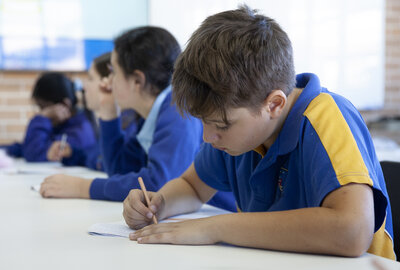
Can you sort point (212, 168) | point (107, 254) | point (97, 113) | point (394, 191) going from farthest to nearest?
point (97, 113)
point (212, 168)
point (394, 191)
point (107, 254)

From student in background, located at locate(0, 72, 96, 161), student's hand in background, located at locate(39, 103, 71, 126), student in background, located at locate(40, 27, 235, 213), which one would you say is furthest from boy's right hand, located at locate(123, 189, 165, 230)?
student's hand in background, located at locate(39, 103, 71, 126)

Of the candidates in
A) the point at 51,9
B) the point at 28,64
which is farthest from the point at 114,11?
the point at 28,64

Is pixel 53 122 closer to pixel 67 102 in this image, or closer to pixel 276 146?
pixel 67 102

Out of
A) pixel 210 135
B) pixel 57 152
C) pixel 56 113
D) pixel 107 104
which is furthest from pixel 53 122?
pixel 210 135

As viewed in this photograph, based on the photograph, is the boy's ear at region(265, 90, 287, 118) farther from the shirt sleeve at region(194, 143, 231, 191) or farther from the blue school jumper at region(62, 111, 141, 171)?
the blue school jumper at region(62, 111, 141, 171)

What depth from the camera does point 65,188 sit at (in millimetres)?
1236

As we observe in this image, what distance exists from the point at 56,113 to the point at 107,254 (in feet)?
6.60

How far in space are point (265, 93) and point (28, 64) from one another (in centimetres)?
238

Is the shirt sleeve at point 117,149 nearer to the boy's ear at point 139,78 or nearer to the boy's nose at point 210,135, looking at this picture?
the boy's ear at point 139,78

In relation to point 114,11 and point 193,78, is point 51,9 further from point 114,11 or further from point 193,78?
point 193,78

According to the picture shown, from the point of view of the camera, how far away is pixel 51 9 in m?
2.88

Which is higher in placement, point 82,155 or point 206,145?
point 206,145

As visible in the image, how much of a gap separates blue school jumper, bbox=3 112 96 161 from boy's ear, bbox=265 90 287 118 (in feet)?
5.70

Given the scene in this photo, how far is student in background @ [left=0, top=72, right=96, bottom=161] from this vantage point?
2.41 meters
